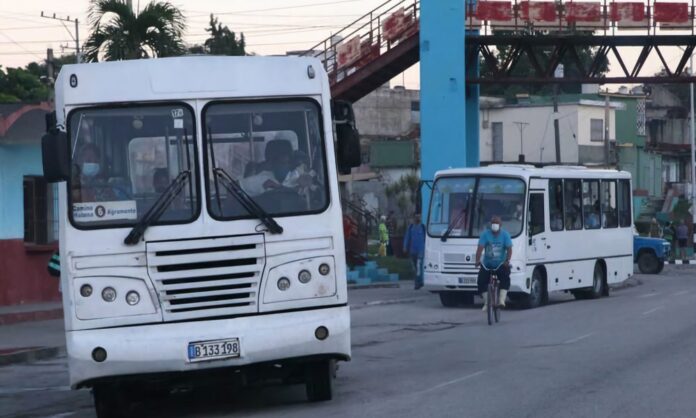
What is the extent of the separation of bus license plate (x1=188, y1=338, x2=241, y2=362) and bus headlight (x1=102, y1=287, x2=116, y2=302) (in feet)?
2.60

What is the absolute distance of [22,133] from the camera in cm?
2369

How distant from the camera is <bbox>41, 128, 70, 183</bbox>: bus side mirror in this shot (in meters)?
10.6

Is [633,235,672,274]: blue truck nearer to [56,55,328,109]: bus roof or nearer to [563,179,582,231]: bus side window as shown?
[563,179,582,231]: bus side window

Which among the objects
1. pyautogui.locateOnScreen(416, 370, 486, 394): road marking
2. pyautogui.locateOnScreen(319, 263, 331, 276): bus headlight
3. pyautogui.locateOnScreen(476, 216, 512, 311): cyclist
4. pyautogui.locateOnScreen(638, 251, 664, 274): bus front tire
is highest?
pyautogui.locateOnScreen(319, 263, 331, 276): bus headlight

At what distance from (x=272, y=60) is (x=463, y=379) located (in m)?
4.34

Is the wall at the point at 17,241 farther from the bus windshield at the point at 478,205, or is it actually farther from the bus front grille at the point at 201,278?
the bus front grille at the point at 201,278

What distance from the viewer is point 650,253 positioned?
4328cm

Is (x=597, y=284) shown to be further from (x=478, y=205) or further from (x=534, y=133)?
(x=534, y=133)

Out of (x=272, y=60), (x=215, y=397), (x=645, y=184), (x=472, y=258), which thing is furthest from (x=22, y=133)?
(x=645, y=184)

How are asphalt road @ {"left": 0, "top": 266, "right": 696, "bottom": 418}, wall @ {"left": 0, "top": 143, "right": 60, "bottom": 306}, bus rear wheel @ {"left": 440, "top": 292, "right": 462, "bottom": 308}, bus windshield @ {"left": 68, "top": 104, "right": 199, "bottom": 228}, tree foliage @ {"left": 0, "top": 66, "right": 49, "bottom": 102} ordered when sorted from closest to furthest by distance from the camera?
bus windshield @ {"left": 68, "top": 104, "right": 199, "bottom": 228}
asphalt road @ {"left": 0, "top": 266, "right": 696, "bottom": 418}
wall @ {"left": 0, "top": 143, "right": 60, "bottom": 306}
bus rear wheel @ {"left": 440, "top": 292, "right": 462, "bottom": 308}
tree foliage @ {"left": 0, "top": 66, "right": 49, "bottom": 102}

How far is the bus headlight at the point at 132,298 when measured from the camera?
10.8 m

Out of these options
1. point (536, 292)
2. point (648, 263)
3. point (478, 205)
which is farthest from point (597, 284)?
point (648, 263)

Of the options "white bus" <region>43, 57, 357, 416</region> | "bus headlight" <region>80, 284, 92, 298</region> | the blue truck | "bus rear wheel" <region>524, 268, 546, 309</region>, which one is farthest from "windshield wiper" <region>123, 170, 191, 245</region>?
the blue truck

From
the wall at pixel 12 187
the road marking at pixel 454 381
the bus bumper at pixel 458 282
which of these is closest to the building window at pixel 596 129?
the bus bumper at pixel 458 282
